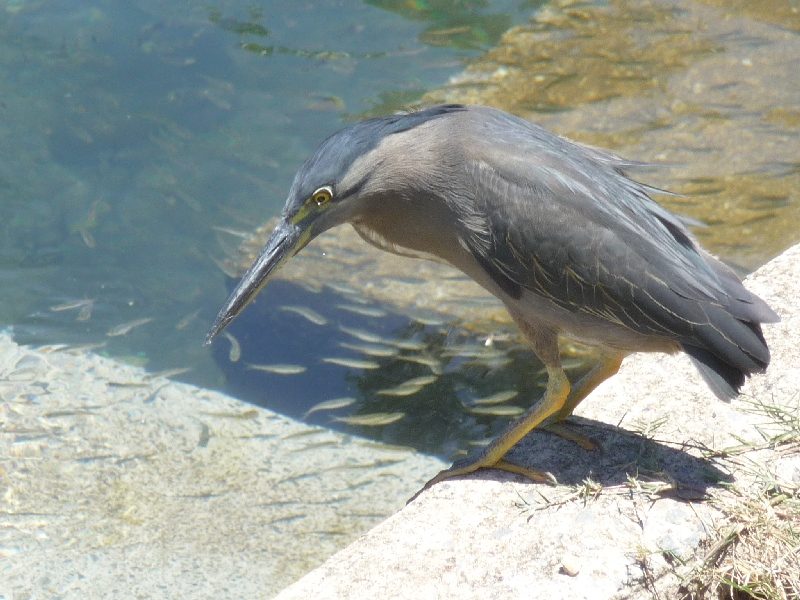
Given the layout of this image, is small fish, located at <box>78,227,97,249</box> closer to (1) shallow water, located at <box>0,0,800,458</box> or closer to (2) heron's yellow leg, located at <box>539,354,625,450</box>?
(1) shallow water, located at <box>0,0,800,458</box>

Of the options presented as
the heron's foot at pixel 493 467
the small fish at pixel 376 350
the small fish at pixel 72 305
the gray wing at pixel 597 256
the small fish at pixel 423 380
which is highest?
the gray wing at pixel 597 256

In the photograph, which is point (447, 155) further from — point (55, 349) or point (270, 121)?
point (270, 121)

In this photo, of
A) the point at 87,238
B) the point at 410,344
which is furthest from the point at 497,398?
the point at 87,238

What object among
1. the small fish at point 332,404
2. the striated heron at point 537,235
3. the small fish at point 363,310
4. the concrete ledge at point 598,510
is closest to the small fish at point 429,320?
the small fish at point 363,310

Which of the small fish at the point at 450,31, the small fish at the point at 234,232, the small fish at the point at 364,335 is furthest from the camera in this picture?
the small fish at the point at 450,31

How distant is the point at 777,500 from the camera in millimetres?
2900

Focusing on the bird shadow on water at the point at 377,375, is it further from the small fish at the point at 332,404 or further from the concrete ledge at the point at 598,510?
the concrete ledge at the point at 598,510

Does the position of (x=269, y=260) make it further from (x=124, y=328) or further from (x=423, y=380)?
(x=124, y=328)

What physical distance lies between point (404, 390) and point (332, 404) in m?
0.52

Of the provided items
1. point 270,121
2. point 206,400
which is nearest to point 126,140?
point 270,121

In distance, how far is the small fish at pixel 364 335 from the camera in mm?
6109

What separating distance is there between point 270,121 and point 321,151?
494cm

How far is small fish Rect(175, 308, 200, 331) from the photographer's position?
247 inches

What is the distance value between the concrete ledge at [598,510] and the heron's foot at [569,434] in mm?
42
